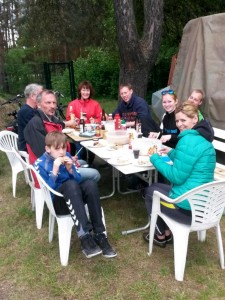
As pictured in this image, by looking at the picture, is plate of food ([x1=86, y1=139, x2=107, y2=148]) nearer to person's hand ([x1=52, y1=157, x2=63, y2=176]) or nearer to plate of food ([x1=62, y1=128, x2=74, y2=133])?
plate of food ([x1=62, y1=128, x2=74, y2=133])

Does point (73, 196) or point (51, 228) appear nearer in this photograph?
point (73, 196)

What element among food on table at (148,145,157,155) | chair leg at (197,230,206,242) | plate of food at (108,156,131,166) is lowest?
chair leg at (197,230,206,242)

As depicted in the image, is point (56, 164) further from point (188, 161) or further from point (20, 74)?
point (20, 74)

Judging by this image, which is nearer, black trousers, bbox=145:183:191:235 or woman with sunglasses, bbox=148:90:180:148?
black trousers, bbox=145:183:191:235

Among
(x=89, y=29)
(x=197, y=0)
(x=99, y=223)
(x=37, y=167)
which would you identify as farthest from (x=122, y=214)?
(x=89, y=29)

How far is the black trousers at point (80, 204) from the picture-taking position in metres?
2.43

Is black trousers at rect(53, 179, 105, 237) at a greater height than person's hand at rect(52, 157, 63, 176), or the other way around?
person's hand at rect(52, 157, 63, 176)

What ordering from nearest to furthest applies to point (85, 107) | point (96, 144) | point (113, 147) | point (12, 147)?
point (113, 147) → point (96, 144) → point (12, 147) → point (85, 107)

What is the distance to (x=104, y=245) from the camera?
257 centimetres

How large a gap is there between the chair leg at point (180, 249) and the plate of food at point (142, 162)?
59 centimetres

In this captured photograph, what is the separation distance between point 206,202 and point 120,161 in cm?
84

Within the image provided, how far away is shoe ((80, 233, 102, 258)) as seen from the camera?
8.13 ft

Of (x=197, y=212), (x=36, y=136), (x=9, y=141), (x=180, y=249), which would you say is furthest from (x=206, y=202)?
(x=9, y=141)

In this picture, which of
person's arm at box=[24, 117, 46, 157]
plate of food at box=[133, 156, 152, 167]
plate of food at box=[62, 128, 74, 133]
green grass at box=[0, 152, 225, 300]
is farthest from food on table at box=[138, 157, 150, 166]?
plate of food at box=[62, 128, 74, 133]
